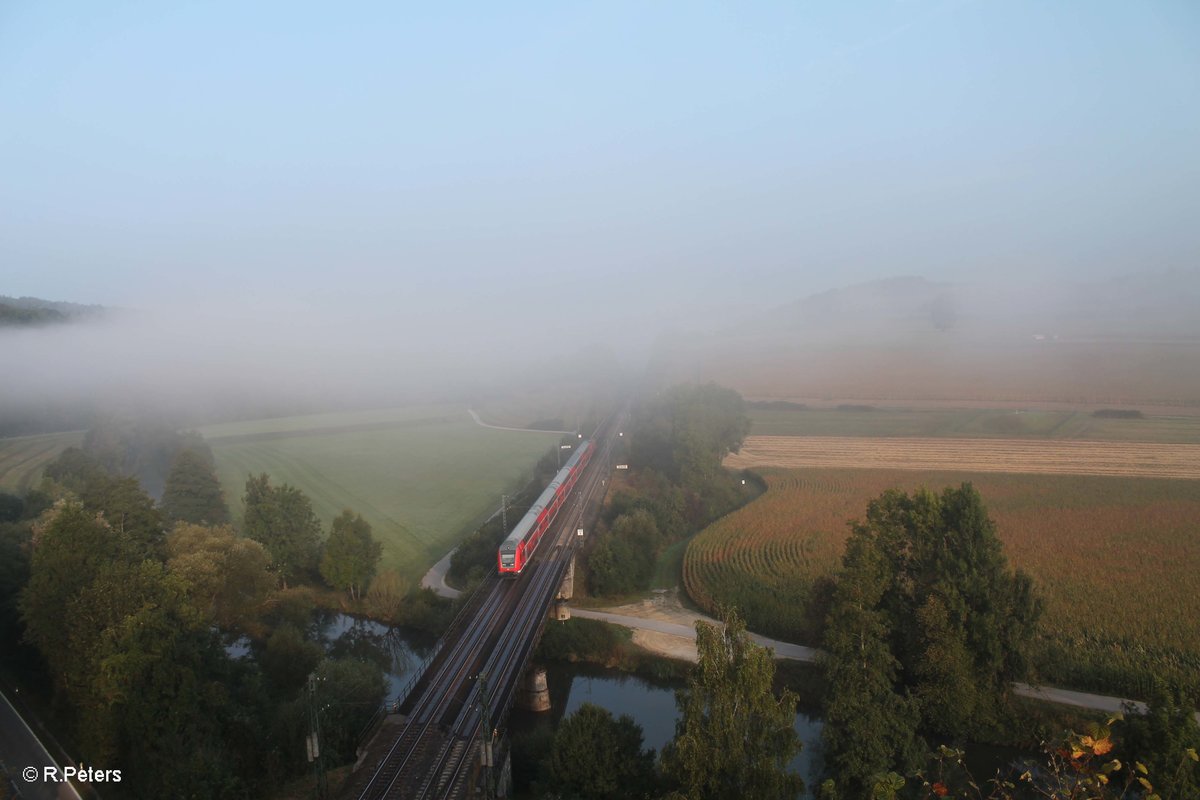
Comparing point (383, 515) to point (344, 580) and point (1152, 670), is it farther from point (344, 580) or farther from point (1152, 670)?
point (1152, 670)

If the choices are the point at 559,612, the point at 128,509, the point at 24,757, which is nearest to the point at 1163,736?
the point at 559,612

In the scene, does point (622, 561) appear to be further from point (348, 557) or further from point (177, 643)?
point (177, 643)

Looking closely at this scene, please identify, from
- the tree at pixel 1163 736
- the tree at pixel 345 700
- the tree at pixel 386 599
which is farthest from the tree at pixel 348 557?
the tree at pixel 1163 736

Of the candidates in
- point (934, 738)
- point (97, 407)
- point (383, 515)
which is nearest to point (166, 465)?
point (97, 407)

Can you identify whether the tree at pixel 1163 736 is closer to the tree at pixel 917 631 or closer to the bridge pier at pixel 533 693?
the tree at pixel 917 631

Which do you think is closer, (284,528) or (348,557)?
(348,557)

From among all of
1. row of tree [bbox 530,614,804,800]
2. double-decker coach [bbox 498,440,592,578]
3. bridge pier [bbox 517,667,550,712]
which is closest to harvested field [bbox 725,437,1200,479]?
double-decker coach [bbox 498,440,592,578]

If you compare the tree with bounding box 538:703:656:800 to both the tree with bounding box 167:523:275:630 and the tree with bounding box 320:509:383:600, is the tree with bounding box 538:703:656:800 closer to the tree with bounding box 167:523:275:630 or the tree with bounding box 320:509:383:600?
the tree with bounding box 167:523:275:630
